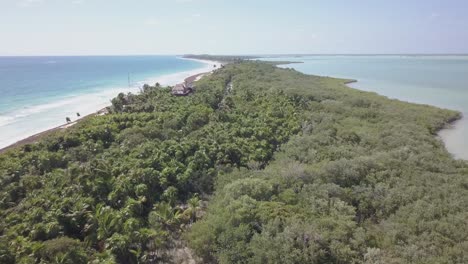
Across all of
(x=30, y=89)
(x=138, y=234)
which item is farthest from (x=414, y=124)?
(x=30, y=89)

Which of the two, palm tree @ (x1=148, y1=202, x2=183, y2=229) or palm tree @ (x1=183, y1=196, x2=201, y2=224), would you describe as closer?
palm tree @ (x1=148, y1=202, x2=183, y2=229)

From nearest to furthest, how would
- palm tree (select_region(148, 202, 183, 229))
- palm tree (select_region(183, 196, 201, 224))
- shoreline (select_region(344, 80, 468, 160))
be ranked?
palm tree (select_region(148, 202, 183, 229)), palm tree (select_region(183, 196, 201, 224)), shoreline (select_region(344, 80, 468, 160))

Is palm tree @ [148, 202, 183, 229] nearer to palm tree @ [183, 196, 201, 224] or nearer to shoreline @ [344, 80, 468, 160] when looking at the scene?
palm tree @ [183, 196, 201, 224]

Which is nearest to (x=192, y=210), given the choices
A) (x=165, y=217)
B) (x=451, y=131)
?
(x=165, y=217)

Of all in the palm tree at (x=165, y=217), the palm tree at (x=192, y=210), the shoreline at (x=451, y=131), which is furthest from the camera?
the shoreline at (x=451, y=131)

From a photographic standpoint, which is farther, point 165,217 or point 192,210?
point 192,210

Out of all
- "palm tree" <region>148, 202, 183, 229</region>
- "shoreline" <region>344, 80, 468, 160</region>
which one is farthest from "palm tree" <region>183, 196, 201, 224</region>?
"shoreline" <region>344, 80, 468, 160</region>

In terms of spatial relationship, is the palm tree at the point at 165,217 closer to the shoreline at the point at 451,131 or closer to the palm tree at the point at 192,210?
the palm tree at the point at 192,210

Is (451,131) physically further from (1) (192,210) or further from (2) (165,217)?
(2) (165,217)

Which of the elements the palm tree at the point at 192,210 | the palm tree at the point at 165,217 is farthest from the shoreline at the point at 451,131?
the palm tree at the point at 165,217

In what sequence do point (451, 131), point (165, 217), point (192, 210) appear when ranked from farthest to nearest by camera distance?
point (451, 131), point (192, 210), point (165, 217)

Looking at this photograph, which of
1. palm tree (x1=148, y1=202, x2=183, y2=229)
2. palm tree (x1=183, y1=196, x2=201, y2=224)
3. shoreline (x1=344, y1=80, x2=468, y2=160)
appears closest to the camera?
palm tree (x1=148, y1=202, x2=183, y2=229)

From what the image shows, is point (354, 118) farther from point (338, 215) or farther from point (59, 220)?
point (59, 220)
